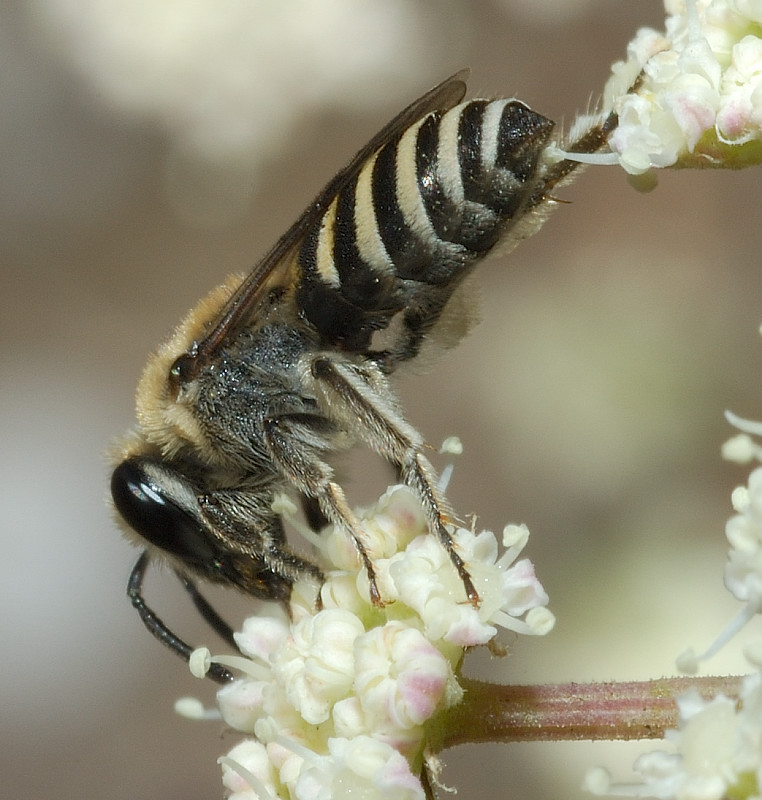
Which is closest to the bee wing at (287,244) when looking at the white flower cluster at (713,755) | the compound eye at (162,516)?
the compound eye at (162,516)

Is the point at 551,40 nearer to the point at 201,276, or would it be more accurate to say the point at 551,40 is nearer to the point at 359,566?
the point at 201,276

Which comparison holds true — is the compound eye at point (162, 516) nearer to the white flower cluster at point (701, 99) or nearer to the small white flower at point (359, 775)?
the small white flower at point (359, 775)

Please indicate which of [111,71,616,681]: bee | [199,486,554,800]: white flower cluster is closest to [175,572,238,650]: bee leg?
[111,71,616,681]: bee

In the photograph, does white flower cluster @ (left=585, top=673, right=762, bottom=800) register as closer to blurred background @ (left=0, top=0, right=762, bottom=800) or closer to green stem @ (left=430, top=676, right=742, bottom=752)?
green stem @ (left=430, top=676, right=742, bottom=752)

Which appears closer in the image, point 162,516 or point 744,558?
point 744,558

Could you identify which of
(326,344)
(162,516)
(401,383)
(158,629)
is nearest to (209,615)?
(158,629)

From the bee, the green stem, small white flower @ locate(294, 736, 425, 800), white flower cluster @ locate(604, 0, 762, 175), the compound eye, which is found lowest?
small white flower @ locate(294, 736, 425, 800)

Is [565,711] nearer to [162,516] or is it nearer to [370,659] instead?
[370,659]

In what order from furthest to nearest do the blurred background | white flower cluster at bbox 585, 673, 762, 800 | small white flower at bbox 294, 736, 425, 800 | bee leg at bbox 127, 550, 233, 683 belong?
the blurred background, bee leg at bbox 127, 550, 233, 683, small white flower at bbox 294, 736, 425, 800, white flower cluster at bbox 585, 673, 762, 800
